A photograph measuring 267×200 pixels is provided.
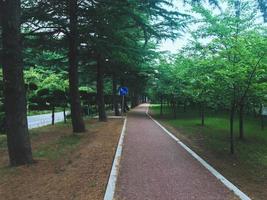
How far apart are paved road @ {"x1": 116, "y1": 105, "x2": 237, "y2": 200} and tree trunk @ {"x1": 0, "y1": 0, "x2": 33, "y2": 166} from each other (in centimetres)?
285

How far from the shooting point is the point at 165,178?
849cm

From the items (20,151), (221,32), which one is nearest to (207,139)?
(221,32)

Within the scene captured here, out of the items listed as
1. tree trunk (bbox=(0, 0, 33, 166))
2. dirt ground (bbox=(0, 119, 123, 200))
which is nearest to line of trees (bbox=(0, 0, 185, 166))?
tree trunk (bbox=(0, 0, 33, 166))

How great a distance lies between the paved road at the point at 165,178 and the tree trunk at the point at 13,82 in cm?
285

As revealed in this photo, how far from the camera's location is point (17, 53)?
10086mm

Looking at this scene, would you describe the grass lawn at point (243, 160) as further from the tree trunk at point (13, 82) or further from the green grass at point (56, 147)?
the tree trunk at point (13, 82)

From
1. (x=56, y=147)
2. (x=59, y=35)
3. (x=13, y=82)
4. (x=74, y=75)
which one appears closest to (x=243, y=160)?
(x=56, y=147)

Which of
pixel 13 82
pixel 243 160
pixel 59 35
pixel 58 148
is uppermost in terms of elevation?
pixel 59 35

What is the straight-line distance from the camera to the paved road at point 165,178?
7.06 metres

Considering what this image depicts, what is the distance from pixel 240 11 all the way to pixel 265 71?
24.2 ft

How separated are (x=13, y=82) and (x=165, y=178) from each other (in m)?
4.62

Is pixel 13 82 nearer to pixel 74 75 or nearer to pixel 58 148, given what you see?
pixel 58 148

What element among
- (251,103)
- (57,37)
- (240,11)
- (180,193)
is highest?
(240,11)

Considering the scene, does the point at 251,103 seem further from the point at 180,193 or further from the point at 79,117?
A: the point at 180,193
